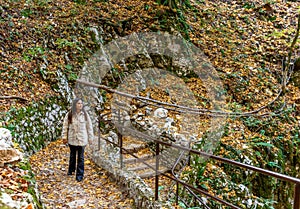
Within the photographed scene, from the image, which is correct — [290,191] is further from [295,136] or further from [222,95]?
[222,95]

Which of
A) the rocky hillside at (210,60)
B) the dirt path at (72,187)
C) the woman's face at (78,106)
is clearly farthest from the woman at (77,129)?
the rocky hillside at (210,60)

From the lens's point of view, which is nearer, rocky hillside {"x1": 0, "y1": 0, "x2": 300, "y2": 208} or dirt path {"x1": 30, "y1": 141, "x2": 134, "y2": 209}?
dirt path {"x1": 30, "y1": 141, "x2": 134, "y2": 209}

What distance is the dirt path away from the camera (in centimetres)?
427

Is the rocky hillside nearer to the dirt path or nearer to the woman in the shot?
the dirt path

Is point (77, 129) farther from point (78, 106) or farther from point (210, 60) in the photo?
point (210, 60)

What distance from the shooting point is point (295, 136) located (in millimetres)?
8500

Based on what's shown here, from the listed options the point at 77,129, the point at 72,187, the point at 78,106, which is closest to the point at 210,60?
the point at 78,106

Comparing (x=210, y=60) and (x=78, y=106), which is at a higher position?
(x=210, y=60)

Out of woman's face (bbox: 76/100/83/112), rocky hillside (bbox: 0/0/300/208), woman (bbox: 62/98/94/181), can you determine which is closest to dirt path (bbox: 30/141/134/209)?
woman (bbox: 62/98/94/181)

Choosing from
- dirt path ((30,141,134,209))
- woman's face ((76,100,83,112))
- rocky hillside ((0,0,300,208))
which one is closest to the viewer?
dirt path ((30,141,134,209))

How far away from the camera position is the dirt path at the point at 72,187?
4.27 metres

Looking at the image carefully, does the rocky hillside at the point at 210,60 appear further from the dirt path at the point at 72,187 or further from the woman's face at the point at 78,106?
the woman's face at the point at 78,106

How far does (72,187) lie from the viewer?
4.73 meters

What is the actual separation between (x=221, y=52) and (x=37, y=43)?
23.2 ft
